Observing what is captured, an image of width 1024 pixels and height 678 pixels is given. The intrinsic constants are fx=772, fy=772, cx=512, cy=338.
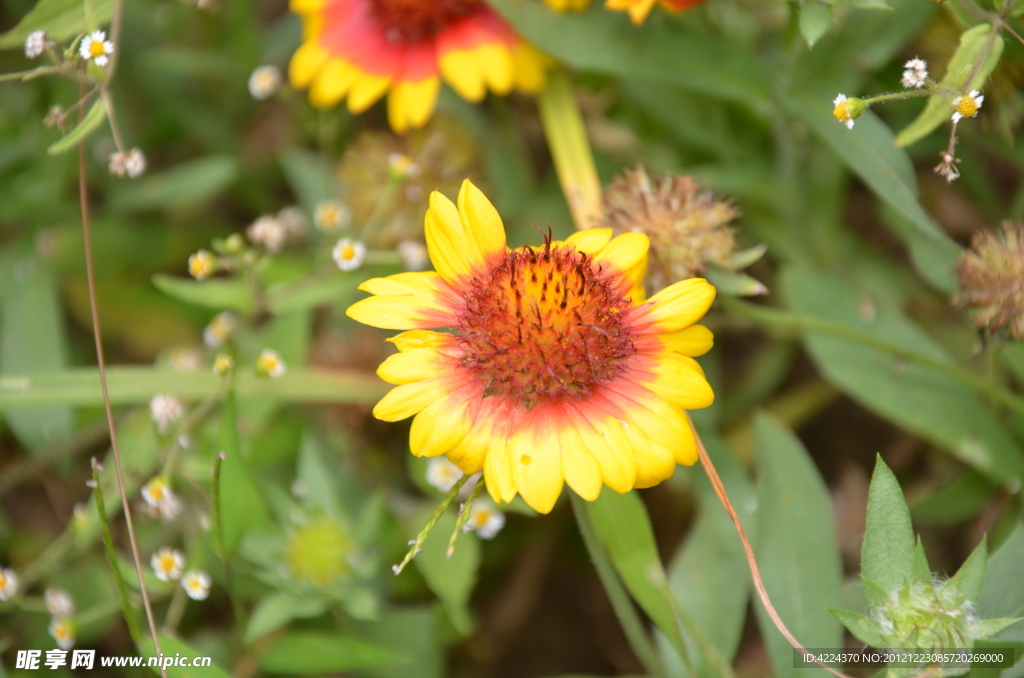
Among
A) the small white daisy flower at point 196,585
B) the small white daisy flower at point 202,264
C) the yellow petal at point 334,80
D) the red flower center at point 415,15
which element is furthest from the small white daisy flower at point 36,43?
the small white daisy flower at point 196,585

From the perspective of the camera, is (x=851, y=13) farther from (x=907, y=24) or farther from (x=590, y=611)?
(x=590, y=611)

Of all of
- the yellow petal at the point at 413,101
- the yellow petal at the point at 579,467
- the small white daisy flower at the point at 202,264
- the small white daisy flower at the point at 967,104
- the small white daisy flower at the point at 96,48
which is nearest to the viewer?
the yellow petal at the point at 579,467

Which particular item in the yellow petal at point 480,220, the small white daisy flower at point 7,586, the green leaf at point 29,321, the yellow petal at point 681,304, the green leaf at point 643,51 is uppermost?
the green leaf at point 643,51

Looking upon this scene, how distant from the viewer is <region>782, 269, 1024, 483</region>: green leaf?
1.45 meters

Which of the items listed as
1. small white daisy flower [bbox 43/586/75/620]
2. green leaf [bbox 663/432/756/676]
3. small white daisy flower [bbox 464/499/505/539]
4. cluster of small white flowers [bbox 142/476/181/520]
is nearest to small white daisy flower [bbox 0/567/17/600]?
small white daisy flower [bbox 43/586/75/620]

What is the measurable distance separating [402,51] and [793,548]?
3.95 feet

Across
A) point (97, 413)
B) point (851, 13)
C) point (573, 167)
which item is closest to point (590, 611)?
point (573, 167)

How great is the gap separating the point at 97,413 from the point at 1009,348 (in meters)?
1.94

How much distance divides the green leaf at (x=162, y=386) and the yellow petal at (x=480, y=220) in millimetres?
572

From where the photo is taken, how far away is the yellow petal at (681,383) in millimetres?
1012

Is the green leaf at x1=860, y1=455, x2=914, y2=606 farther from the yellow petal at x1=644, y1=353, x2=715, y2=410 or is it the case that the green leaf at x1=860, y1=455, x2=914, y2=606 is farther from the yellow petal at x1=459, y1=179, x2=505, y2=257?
the yellow petal at x1=459, y1=179, x2=505, y2=257

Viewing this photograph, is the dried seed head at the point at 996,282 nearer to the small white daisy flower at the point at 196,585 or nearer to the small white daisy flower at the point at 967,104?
the small white daisy flower at the point at 967,104

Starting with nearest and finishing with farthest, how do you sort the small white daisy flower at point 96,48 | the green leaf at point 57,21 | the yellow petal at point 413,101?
the small white daisy flower at point 96,48 < the green leaf at point 57,21 < the yellow petal at point 413,101

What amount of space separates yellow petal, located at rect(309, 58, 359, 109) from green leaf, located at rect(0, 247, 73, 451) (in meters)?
0.83
